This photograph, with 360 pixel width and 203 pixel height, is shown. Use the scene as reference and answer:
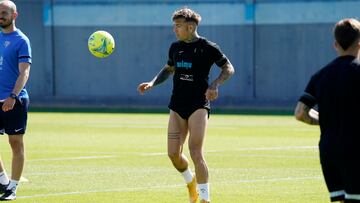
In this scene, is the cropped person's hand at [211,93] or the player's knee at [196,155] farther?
the player's knee at [196,155]

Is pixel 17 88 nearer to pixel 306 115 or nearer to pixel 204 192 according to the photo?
pixel 204 192

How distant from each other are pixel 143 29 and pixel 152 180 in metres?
28.9

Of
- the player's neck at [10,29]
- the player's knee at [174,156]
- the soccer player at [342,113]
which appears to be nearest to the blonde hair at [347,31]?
the soccer player at [342,113]

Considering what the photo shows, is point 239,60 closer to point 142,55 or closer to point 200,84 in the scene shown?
point 142,55

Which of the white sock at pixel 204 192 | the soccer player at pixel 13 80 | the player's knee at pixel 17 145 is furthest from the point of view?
the player's knee at pixel 17 145

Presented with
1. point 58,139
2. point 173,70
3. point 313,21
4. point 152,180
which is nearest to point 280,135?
point 58,139

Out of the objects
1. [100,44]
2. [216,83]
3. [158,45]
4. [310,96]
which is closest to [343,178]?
[310,96]

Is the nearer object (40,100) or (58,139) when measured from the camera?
(58,139)

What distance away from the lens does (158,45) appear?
43.9m

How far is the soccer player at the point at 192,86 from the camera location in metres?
12.2

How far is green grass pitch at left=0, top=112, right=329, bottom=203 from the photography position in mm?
13844

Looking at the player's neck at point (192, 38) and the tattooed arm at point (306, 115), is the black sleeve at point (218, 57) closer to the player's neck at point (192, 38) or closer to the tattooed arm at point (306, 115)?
the player's neck at point (192, 38)

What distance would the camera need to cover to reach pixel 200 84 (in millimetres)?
12406

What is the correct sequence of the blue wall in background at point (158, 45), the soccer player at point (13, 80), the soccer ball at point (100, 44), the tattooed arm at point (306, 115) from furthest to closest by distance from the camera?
the blue wall in background at point (158, 45) < the soccer ball at point (100, 44) < the soccer player at point (13, 80) < the tattooed arm at point (306, 115)
